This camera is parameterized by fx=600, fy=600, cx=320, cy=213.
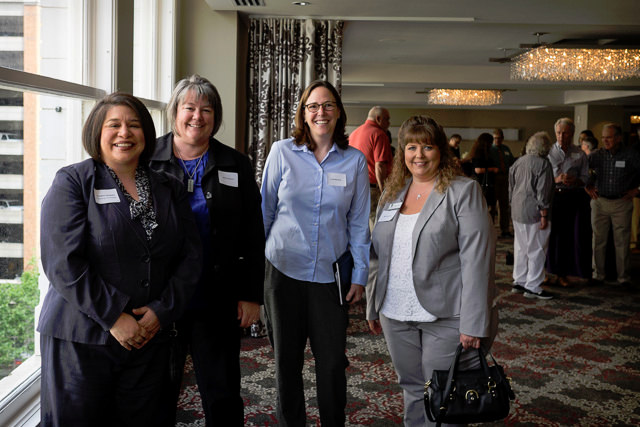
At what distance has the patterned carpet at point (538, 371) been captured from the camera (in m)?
3.38

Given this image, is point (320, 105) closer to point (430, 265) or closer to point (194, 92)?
point (194, 92)

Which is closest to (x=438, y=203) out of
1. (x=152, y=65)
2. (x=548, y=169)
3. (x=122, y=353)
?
(x=122, y=353)

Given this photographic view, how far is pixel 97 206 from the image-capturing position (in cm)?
185

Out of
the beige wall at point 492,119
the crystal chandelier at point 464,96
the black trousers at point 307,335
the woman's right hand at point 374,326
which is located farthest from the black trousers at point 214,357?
the beige wall at point 492,119

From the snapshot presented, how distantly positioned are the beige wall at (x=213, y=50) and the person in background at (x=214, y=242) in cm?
268

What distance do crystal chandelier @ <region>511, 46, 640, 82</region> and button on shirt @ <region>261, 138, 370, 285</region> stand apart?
19.2 feet

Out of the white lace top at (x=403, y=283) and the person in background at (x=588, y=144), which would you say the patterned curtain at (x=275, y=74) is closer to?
the white lace top at (x=403, y=283)

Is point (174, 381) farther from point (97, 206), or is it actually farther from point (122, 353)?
point (97, 206)

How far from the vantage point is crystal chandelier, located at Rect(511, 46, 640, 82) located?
297 inches

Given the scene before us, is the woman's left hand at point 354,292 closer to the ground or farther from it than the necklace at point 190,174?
closer to the ground

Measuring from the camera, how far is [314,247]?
2.56 m

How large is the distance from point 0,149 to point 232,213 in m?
0.89

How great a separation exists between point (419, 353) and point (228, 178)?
1045 millimetres

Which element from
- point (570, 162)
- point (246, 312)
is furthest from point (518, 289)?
point (246, 312)
